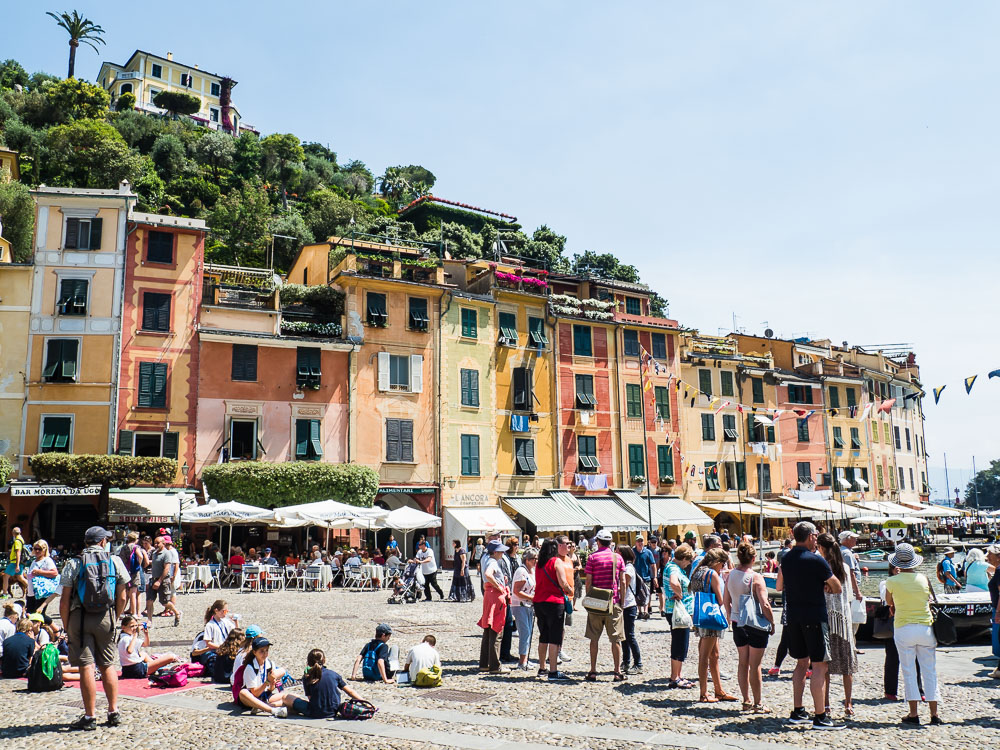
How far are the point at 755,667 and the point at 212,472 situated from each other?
24587mm

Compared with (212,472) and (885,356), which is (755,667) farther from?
(885,356)

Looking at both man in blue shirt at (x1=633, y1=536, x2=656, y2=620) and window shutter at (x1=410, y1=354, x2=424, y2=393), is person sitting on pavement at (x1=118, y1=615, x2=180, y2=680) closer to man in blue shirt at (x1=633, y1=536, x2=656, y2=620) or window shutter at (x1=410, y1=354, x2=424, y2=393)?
man in blue shirt at (x1=633, y1=536, x2=656, y2=620)

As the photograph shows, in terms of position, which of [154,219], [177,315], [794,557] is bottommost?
[794,557]

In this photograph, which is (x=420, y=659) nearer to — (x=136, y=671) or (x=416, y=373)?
(x=136, y=671)

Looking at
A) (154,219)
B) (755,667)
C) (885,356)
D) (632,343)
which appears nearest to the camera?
(755,667)

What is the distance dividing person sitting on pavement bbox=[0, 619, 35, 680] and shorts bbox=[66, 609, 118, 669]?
141 inches

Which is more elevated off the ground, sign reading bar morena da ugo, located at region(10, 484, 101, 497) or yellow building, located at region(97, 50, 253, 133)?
yellow building, located at region(97, 50, 253, 133)

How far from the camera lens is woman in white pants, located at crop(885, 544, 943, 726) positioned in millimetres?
8156

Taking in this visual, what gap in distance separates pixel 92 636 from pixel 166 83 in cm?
10639

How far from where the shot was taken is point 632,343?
42.8 metres

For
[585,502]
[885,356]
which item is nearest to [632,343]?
[585,502]

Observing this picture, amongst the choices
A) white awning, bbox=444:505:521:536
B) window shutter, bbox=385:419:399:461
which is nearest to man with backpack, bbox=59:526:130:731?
white awning, bbox=444:505:521:536

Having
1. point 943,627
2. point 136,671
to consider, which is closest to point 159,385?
point 136,671

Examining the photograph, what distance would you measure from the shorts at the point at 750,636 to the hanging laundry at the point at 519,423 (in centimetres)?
2951
